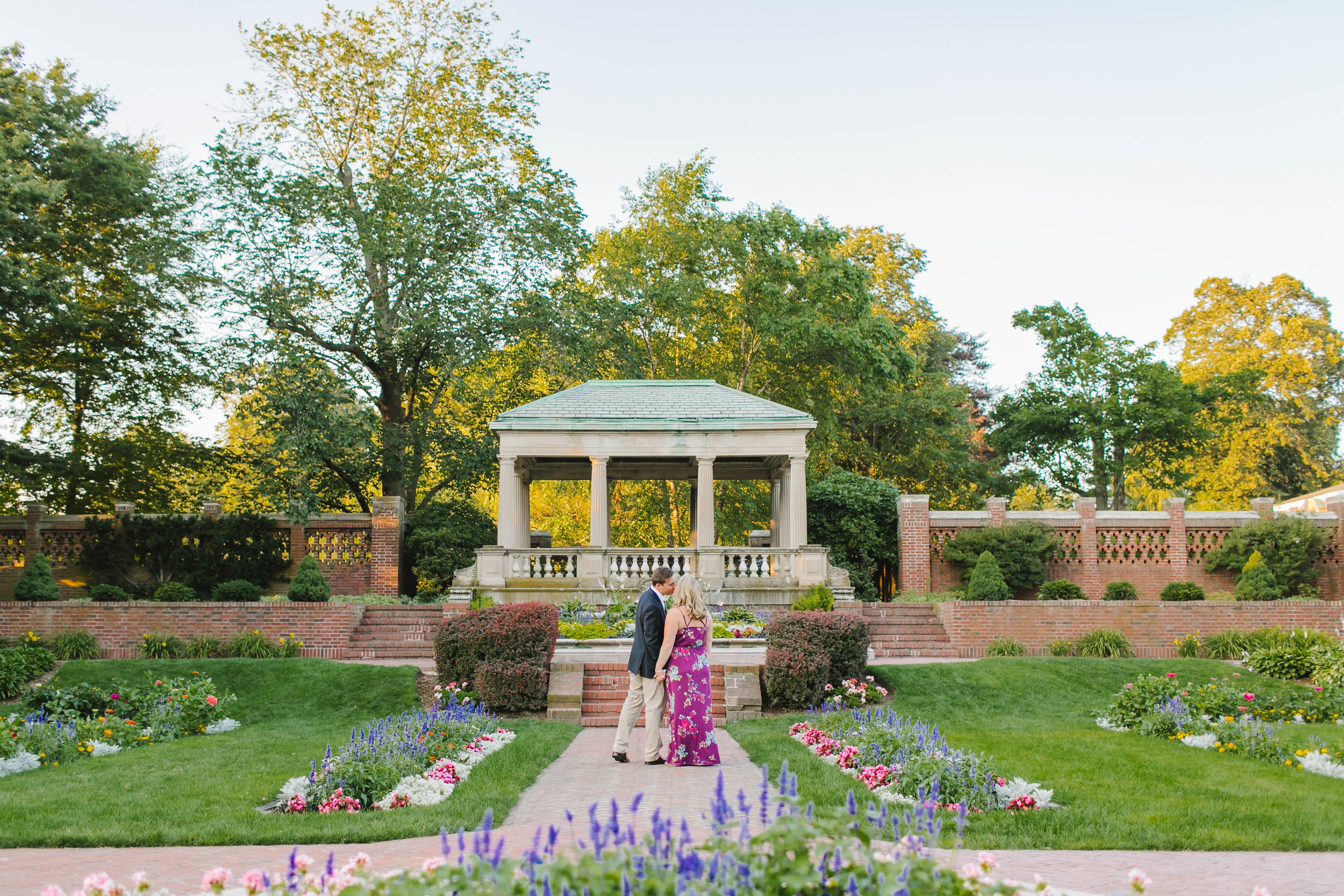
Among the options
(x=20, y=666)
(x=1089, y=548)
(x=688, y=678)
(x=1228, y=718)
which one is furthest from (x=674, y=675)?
(x=1089, y=548)

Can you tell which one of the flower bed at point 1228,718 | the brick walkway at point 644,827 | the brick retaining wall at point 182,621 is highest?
the brick retaining wall at point 182,621

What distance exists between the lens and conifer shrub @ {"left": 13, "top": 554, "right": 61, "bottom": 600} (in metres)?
21.5

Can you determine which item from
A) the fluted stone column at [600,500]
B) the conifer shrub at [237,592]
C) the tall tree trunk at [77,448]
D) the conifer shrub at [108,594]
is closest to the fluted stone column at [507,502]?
the fluted stone column at [600,500]

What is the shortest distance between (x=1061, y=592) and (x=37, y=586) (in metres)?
21.6

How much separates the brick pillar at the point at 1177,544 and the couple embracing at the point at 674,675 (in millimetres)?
20219

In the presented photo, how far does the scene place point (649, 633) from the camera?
32.5ft

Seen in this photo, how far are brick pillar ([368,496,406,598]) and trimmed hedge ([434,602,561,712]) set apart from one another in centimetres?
1197

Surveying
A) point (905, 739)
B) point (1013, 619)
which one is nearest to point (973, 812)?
point (905, 739)

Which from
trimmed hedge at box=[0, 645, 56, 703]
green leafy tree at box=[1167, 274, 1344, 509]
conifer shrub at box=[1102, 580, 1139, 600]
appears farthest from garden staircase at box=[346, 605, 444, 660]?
green leafy tree at box=[1167, 274, 1344, 509]

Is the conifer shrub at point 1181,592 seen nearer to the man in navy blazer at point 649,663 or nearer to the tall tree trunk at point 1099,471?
the tall tree trunk at point 1099,471

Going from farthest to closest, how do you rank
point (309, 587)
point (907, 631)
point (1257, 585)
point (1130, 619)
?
point (1257, 585) < point (309, 587) < point (907, 631) < point (1130, 619)

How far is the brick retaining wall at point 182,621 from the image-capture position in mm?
19516

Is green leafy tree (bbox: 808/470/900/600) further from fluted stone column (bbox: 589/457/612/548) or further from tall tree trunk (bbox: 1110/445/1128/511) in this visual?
tall tree trunk (bbox: 1110/445/1128/511)

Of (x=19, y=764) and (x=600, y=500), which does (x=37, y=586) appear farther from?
(x=19, y=764)
